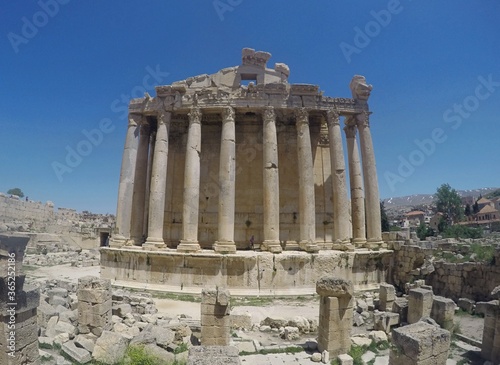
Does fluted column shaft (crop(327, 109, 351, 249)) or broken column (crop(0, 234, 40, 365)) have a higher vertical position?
fluted column shaft (crop(327, 109, 351, 249))

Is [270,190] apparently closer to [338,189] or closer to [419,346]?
[338,189]

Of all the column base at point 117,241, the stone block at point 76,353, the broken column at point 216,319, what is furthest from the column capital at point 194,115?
the stone block at point 76,353

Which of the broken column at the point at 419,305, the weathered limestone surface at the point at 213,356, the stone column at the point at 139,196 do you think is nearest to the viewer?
the weathered limestone surface at the point at 213,356

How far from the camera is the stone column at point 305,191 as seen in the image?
1702 cm

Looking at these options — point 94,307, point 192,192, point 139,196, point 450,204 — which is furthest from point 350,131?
point 450,204

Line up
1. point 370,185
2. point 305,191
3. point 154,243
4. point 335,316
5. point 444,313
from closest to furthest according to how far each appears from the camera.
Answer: point 335,316 < point 444,313 < point 154,243 < point 305,191 < point 370,185

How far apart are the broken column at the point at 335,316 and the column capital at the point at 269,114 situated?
37.4ft

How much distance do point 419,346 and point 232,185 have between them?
12371 millimetres

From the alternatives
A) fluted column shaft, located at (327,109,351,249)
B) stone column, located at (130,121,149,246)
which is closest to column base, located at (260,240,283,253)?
fluted column shaft, located at (327,109,351,249)

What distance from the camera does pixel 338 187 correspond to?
720 inches

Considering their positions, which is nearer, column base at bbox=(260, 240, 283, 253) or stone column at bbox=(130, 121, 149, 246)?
column base at bbox=(260, 240, 283, 253)

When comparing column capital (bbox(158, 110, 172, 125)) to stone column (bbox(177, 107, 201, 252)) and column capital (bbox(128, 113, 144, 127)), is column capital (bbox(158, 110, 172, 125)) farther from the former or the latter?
column capital (bbox(128, 113, 144, 127))

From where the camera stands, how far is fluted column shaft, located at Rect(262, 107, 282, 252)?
16859 mm

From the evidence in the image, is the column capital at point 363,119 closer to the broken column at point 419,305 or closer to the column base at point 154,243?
the broken column at point 419,305
